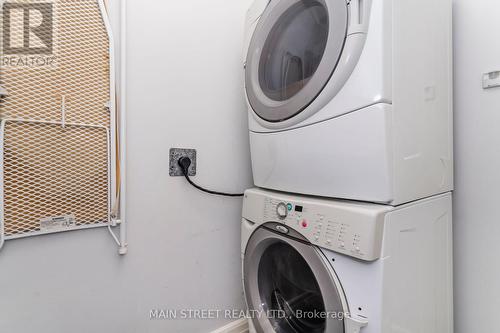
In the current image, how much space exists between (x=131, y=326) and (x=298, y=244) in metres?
0.81

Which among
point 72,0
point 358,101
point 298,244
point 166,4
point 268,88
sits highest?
point 166,4

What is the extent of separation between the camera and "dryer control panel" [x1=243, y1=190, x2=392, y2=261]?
26.4 inches

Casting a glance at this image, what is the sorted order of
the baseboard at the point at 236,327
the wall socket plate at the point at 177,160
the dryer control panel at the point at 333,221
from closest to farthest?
the dryer control panel at the point at 333,221
the wall socket plate at the point at 177,160
the baseboard at the point at 236,327

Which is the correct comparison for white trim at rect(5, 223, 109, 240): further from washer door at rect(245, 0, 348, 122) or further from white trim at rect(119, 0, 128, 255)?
washer door at rect(245, 0, 348, 122)

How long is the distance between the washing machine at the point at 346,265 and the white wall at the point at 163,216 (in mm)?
261

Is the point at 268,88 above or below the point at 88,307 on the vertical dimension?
above

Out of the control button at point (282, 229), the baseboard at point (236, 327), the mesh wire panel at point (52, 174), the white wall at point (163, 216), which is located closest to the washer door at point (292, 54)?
the white wall at point (163, 216)

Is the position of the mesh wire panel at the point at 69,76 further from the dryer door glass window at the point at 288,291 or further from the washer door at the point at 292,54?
the dryer door glass window at the point at 288,291

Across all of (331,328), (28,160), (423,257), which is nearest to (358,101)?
(423,257)

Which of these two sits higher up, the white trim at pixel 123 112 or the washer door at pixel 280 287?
the white trim at pixel 123 112

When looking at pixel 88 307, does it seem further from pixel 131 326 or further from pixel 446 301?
pixel 446 301

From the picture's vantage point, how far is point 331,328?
29.9 inches

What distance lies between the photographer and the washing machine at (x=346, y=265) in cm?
68

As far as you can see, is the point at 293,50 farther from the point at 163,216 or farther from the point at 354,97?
the point at 163,216
